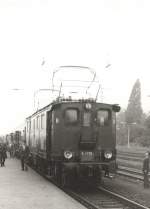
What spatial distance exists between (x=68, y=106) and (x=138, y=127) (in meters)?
69.6

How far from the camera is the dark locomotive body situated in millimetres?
15836

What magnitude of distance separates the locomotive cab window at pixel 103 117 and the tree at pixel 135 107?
78144mm

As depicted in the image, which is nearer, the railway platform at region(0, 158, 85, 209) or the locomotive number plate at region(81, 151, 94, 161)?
the railway platform at region(0, 158, 85, 209)

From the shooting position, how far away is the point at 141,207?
11.8 meters

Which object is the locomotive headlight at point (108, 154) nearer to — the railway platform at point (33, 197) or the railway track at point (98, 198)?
the railway track at point (98, 198)

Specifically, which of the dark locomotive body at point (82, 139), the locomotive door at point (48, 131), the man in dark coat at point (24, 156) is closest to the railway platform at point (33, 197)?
the dark locomotive body at point (82, 139)

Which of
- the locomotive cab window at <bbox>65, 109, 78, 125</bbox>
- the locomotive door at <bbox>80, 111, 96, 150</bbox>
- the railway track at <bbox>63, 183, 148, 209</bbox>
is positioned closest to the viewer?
the railway track at <bbox>63, 183, 148, 209</bbox>

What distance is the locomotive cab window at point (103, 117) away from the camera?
16500 millimetres

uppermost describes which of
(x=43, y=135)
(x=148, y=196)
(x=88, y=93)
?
(x=88, y=93)

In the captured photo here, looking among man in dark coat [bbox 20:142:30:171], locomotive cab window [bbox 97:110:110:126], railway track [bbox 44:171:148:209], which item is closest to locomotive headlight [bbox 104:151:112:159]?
locomotive cab window [bbox 97:110:110:126]

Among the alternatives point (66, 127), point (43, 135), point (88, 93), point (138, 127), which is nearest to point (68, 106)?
point (66, 127)

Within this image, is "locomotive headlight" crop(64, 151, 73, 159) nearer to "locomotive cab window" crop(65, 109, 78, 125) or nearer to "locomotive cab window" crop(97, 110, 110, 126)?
"locomotive cab window" crop(65, 109, 78, 125)

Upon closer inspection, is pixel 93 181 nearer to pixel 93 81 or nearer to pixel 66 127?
pixel 66 127

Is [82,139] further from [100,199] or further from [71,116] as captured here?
[100,199]
